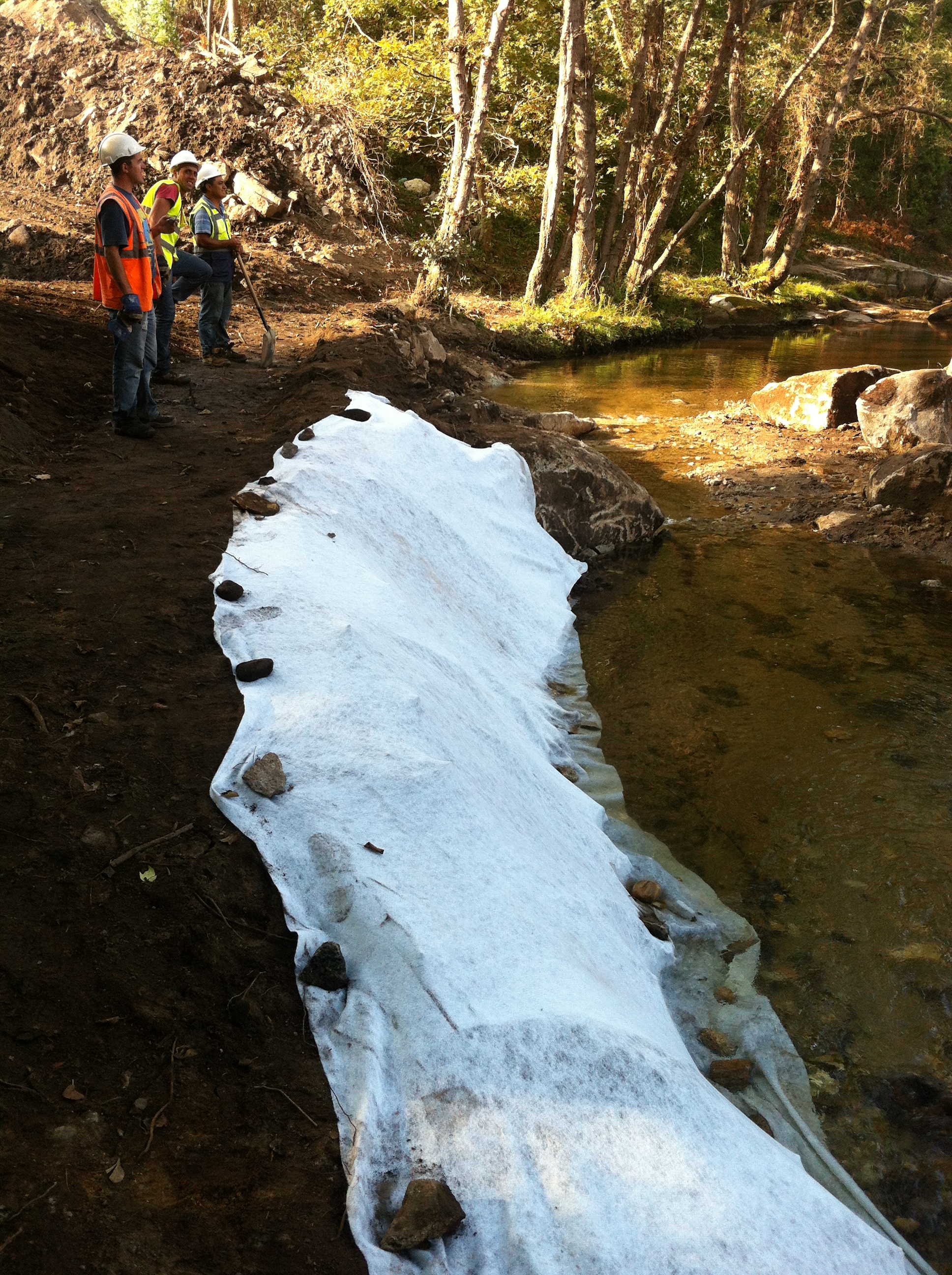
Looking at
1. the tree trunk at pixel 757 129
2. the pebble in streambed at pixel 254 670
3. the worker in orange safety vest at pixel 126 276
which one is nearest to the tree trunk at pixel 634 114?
the tree trunk at pixel 757 129

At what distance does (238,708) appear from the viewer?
3184 mm

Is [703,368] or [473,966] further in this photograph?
[703,368]

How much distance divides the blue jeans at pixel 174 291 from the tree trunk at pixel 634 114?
11156 mm

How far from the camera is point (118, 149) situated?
5.22m

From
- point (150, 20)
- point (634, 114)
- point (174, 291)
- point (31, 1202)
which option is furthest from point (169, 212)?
point (150, 20)

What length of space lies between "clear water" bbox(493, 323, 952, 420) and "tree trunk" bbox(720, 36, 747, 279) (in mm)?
3027

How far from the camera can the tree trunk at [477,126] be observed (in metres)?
13.2

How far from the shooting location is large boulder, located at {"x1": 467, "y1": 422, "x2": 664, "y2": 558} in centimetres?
682

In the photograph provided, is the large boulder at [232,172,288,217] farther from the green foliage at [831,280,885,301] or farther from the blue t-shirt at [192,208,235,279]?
the green foliage at [831,280,885,301]

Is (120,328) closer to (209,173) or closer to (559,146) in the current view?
(209,173)

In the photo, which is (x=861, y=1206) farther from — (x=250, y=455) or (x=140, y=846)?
(x=250, y=455)

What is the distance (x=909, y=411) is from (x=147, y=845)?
899cm

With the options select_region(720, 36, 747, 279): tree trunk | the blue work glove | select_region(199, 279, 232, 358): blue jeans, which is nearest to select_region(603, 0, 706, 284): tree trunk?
select_region(720, 36, 747, 279): tree trunk

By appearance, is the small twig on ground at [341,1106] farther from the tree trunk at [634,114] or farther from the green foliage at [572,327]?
the tree trunk at [634,114]
